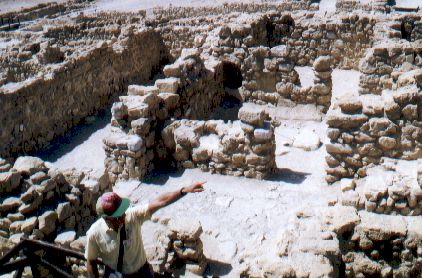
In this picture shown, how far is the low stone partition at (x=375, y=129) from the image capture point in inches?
298

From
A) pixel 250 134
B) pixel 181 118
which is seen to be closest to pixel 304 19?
pixel 181 118

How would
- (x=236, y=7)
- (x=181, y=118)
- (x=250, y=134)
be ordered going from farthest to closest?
(x=236, y=7), (x=181, y=118), (x=250, y=134)

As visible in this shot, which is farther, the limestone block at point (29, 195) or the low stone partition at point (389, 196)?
the limestone block at point (29, 195)

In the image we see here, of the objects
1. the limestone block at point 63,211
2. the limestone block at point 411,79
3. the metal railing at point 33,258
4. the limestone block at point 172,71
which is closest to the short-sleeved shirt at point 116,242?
the metal railing at point 33,258

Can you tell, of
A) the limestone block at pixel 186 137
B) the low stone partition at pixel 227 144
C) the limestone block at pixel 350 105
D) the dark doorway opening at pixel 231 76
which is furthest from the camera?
the dark doorway opening at pixel 231 76

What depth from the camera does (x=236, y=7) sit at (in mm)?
23469

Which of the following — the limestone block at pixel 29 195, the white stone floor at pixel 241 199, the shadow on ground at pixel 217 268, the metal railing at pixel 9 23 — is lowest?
the shadow on ground at pixel 217 268

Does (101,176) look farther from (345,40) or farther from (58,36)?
(58,36)

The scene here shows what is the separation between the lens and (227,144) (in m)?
8.66

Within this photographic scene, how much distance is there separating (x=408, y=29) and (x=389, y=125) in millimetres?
8516

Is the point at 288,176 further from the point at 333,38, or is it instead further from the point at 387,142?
the point at 333,38

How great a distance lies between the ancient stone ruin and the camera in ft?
19.2

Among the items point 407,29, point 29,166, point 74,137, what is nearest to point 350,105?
point 29,166

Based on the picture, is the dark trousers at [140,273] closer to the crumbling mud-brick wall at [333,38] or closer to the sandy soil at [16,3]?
the crumbling mud-brick wall at [333,38]
